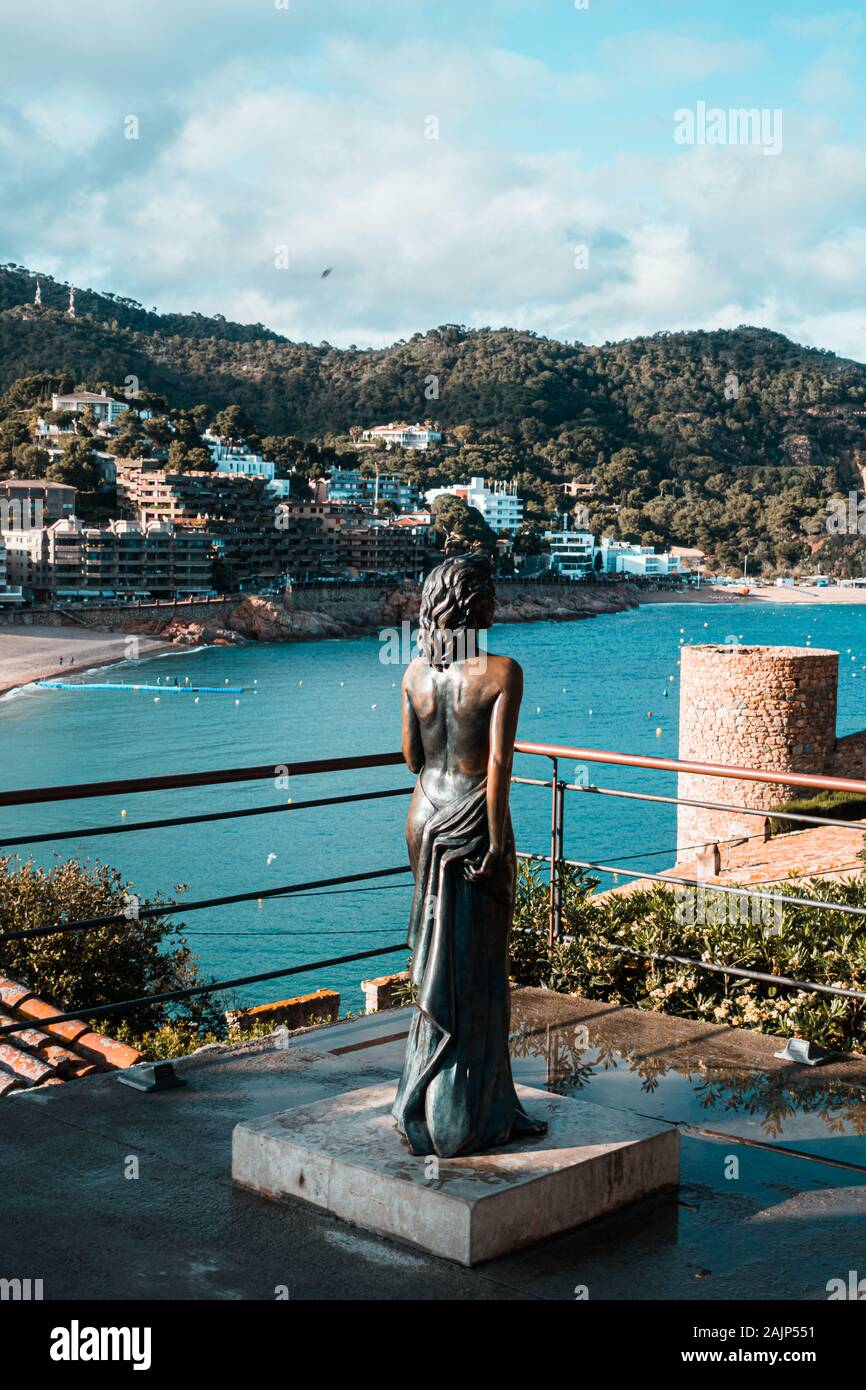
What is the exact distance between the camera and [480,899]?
3.27 meters

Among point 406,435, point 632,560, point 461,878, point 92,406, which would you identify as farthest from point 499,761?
point 406,435

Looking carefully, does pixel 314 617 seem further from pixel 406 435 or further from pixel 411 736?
pixel 411 736

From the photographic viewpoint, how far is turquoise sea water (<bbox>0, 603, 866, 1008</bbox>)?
28281 mm

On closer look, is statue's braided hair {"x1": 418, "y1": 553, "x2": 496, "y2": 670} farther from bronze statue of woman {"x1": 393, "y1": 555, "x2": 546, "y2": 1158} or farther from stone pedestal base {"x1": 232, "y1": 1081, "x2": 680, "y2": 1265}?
stone pedestal base {"x1": 232, "y1": 1081, "x2": 680, "y2": 1265}

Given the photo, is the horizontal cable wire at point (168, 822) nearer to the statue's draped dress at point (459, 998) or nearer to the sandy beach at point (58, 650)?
the statue's draped dress at point (459, 998)

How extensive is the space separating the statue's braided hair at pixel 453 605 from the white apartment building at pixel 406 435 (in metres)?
140

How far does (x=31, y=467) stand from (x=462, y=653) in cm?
11614

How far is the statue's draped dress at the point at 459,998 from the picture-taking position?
3213 mm

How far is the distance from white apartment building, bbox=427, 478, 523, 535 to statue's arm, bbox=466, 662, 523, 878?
390ft

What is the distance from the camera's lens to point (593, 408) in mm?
141125

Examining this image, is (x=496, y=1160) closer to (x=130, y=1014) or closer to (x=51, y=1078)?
(x=51, y=1078)

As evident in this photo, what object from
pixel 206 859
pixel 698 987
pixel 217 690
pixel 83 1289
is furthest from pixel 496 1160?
pixel 217 690

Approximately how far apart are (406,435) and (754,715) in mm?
121841

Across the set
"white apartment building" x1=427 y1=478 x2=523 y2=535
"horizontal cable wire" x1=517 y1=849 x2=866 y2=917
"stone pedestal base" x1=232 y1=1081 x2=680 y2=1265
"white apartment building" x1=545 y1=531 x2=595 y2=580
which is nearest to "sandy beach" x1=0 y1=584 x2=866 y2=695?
"white apartment building" x1=427 y1=478 x2=523 y2=535
